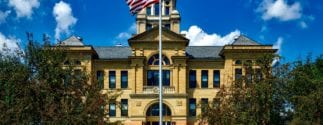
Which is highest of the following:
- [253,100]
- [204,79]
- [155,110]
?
[204,79]

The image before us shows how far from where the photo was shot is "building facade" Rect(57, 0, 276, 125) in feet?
236

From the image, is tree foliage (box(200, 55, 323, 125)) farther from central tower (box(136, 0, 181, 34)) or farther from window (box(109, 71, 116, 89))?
central tower (box(136, 0, 181, 34))

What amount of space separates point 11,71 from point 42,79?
90.1 inches

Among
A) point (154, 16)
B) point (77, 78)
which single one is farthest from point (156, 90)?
point (77, 78)

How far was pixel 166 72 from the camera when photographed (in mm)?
73625

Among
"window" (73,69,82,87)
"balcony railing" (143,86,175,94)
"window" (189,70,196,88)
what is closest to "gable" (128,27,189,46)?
"window" (189,70,196,88)

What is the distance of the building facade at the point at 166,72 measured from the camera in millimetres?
72062

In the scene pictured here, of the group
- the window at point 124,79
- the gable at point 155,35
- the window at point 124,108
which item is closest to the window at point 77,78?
the gable at point 155,35

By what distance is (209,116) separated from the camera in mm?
44875

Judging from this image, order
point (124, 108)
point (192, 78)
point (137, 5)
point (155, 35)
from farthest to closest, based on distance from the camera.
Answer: point (192, 78) < point (124, 108) < point (155, 35) < point (137, 5)

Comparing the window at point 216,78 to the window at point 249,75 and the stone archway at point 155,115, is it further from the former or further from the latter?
the window at point 249,75

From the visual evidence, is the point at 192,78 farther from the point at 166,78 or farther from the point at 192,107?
the point at 192,107

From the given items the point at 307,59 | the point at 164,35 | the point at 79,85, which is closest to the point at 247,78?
the point at 307,59

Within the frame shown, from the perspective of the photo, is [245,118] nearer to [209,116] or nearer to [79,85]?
[209,116]
